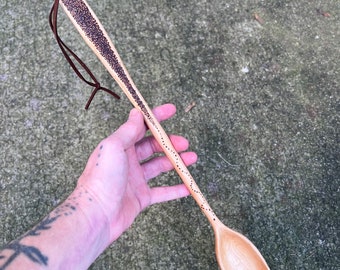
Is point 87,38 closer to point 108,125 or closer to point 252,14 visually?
point 108,125

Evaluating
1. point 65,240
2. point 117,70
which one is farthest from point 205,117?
point 65,240

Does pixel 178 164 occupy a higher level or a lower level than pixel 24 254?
lower

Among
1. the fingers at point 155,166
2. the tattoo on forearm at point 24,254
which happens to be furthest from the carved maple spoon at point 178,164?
the tattoo on forearm at point 24,254

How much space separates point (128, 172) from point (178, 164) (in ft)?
0.49

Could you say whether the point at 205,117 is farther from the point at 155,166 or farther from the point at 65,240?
the point at 65,240

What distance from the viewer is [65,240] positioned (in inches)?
44.3

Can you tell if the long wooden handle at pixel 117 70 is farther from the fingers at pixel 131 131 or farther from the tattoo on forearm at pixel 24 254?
the tattoo on forearm at pixel 24 254

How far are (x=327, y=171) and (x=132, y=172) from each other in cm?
68

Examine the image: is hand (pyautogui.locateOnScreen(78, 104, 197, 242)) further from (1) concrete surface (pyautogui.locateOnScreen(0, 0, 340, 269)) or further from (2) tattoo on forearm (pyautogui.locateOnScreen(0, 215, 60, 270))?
(2) tattoo on forearm (pyautogui.locateOnScreen(0, 215, 60, 270))

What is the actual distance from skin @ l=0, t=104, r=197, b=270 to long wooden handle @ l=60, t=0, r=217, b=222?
0.05 metres

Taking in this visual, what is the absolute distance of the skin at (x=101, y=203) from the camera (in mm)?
1097

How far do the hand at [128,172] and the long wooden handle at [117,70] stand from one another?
45mm

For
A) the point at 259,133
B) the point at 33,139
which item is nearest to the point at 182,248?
the point at 259,133

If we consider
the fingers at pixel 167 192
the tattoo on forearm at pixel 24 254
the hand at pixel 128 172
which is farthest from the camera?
the fingers at pixel 167 192
